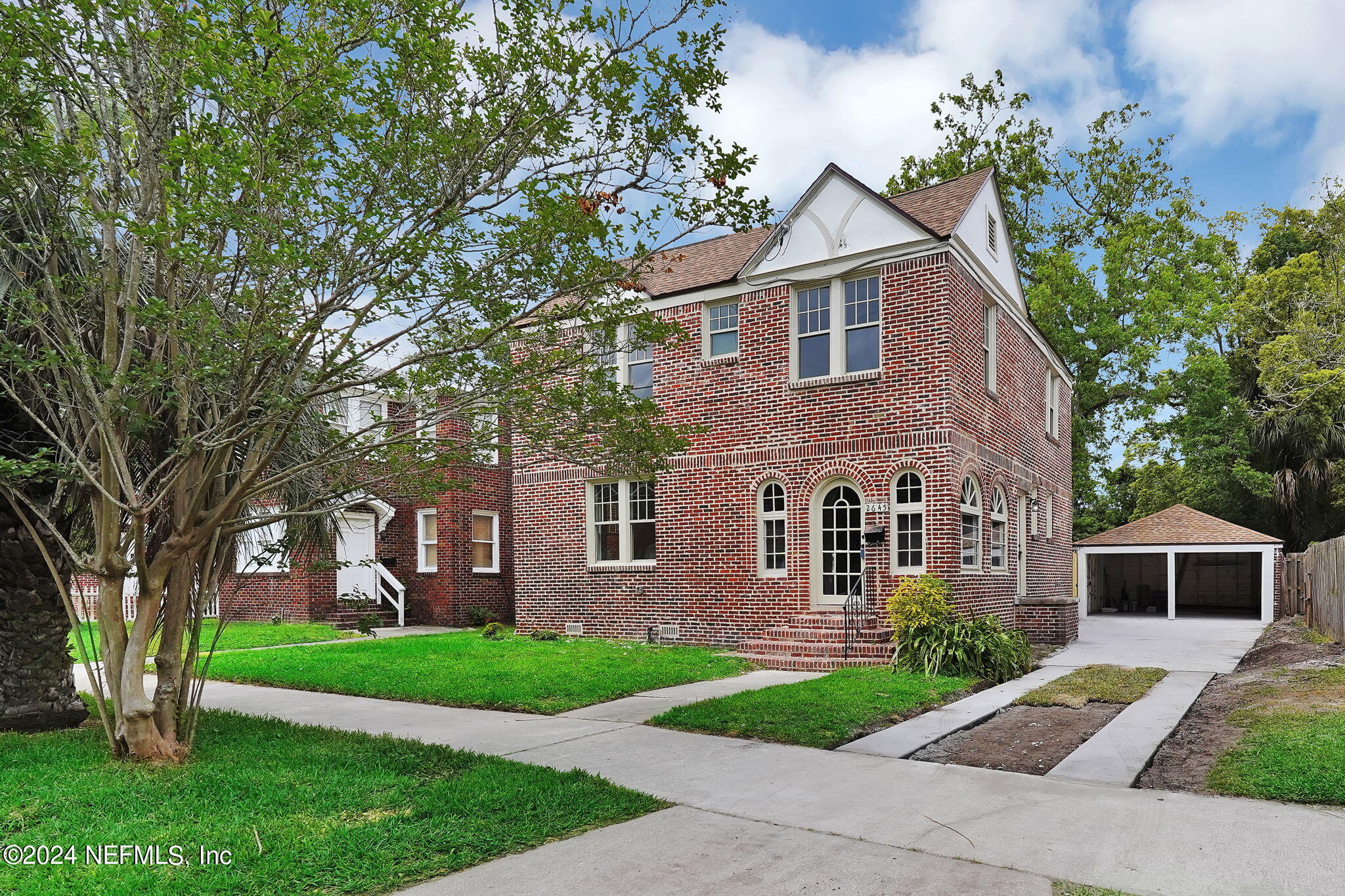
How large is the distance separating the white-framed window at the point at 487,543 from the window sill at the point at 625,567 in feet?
20.3

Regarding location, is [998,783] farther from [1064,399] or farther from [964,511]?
[1064,399]

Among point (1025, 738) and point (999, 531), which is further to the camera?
point (999, 531)

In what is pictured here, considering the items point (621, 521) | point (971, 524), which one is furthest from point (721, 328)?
point (971, 524)

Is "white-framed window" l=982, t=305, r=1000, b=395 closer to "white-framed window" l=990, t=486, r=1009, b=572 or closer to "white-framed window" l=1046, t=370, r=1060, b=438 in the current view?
"white-framed window" l=990, t=486, r=1009, b=572

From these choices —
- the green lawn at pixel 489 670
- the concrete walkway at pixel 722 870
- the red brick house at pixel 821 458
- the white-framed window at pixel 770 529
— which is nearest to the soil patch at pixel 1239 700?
the concrete walkway at pixel 722 870

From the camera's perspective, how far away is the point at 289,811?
5469mm

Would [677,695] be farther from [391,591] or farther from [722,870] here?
[391,591]

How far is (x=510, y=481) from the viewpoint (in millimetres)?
23500

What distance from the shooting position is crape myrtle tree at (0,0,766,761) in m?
5.43

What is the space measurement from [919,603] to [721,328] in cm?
617

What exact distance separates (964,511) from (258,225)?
11843 millimetres

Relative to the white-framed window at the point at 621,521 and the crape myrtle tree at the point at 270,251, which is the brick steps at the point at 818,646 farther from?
the crape myrtle tree at the point at 270,251

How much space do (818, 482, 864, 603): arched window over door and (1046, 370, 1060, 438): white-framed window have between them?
8.35m

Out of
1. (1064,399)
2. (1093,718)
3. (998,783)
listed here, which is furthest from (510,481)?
(998,783)
